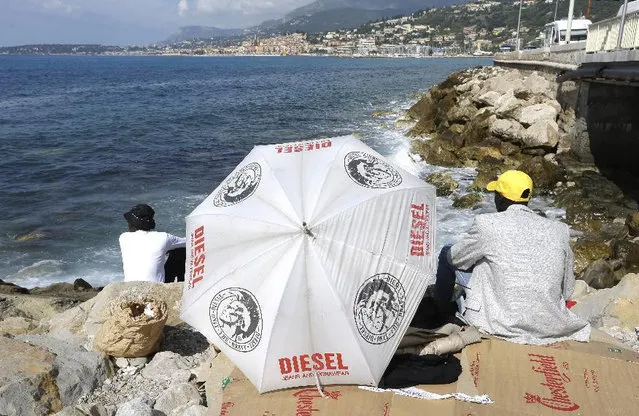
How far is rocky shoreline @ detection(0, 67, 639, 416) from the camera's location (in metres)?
3.57

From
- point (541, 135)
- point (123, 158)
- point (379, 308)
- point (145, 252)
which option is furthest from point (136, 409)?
Answer: point (123, 158)

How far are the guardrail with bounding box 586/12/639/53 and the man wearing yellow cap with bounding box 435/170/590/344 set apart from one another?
9.30 meters

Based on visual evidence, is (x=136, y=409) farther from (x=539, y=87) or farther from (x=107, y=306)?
(x=539, y=87)

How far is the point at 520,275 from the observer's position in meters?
3.54

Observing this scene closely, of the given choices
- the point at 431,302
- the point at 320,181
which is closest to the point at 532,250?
the point at 431,302

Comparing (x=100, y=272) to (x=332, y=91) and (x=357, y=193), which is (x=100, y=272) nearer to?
(x=357, y=193)

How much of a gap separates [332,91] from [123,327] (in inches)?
1965

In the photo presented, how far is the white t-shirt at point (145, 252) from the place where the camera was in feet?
17.7

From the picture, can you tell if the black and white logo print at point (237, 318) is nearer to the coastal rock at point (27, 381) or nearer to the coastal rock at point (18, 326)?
the coastal rock at point (27, 381)

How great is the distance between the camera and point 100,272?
1022cm

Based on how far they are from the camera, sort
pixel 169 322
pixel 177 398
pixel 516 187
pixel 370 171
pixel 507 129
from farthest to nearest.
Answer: pixel 507 129, pixel 169 322, pixel 516 187, pixel 177 398, pixel 370 171

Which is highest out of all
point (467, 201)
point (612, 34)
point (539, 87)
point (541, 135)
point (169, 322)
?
point (612, 34)

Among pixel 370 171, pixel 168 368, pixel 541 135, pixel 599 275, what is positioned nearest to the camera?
pixel 370 171

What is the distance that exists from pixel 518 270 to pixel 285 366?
1733mm
